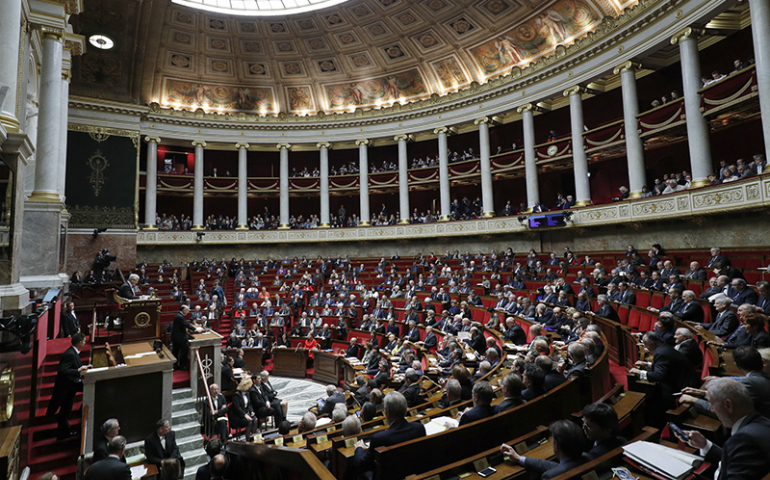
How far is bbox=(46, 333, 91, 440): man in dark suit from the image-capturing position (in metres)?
6.19

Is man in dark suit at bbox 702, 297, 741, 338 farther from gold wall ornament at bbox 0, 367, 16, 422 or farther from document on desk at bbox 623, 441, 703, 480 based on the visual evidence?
gold wall ornament at bbox 0, 367, 16, 422

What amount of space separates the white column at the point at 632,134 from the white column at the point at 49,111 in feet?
59.3

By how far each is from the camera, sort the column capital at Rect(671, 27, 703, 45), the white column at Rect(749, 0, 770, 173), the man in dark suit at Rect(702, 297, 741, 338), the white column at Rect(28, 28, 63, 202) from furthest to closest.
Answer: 1. the column capital at Rect(671, 27, 703, 45)
2. the white column at Rect(749, 0, 770, 173)
3. the white column at Rect(28, 28, 63, 202)
4. the man in dark suit at Rect(702, 297, 741, 338)

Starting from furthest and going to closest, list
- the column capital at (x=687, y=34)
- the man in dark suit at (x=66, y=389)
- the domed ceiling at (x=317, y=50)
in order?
the domed ceiling at (x=317, y=50) → the column capital at (x=687, y=34) → the man in dark suit at (x=66, y=389)

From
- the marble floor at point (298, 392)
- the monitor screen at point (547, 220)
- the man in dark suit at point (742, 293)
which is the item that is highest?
the monitor screen at point (547, 220)

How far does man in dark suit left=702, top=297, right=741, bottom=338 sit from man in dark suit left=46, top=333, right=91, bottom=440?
30.8ft

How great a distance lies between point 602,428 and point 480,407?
129 centimetres

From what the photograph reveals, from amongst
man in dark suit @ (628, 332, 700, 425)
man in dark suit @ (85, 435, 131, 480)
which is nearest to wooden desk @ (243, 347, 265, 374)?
man in dark suit @ (85, 435, 131, 480)

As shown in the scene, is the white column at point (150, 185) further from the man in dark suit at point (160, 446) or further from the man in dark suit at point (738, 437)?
the man in dark suit at point (738, 437)

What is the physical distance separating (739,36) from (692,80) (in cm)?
320

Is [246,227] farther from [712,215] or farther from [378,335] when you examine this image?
[712,215]

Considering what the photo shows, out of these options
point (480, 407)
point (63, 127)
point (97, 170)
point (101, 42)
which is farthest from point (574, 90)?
point (97, 170)

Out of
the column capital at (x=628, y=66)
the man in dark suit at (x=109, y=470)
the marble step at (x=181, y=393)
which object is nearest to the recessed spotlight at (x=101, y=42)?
the marble step at (x=181, y=393)

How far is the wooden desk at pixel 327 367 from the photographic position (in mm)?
Answer: 12227
